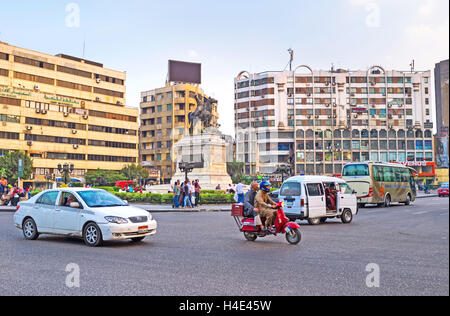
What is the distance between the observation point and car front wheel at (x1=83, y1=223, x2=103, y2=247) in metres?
10.2

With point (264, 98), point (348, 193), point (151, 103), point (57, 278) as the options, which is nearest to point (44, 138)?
point (151, 103)

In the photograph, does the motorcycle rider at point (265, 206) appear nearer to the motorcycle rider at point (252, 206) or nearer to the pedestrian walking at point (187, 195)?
the motorcycle rider at point (252, 206)

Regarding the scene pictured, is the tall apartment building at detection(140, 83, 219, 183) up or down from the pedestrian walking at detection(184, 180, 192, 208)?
up

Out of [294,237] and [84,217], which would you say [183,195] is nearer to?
[84,217]

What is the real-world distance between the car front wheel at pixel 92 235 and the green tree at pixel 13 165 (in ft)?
190

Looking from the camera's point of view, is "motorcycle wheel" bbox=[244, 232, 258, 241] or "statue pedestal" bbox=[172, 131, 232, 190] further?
"statue pedestal" bbox=[172, 131, 232, 190]

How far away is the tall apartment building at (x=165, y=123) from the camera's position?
310ft

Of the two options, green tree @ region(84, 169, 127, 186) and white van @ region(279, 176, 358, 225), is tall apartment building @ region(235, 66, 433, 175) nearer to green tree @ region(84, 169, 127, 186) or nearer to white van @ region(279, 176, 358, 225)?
green tree @ region(84, 169, 127, 186)

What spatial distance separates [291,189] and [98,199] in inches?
294

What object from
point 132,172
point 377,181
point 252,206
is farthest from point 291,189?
point 132,172

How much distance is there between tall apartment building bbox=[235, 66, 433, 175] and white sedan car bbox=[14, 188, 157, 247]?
80.9 meters

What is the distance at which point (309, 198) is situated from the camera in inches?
627

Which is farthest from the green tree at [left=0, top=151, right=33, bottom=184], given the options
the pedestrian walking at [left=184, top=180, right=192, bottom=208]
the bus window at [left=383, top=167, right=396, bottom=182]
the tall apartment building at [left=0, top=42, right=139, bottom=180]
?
the bus window at [left=383, top=167, right=396, bottom=182]
